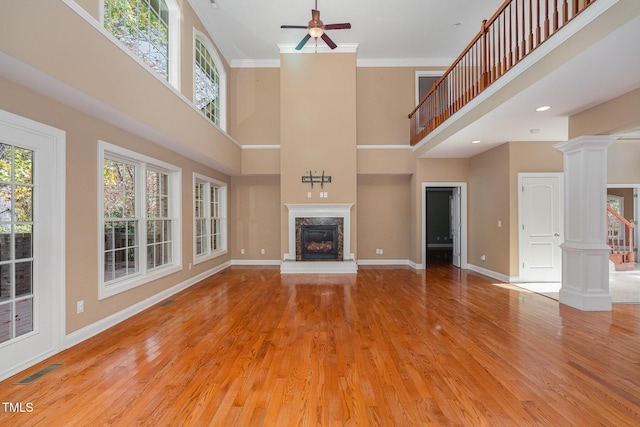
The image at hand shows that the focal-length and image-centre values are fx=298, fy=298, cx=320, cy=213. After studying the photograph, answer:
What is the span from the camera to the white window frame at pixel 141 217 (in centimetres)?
337

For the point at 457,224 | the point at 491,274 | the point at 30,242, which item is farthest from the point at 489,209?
the point at 30,242

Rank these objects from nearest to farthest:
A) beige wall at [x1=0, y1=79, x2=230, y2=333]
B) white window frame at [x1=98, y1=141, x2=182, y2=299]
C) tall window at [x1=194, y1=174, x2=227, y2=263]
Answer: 1. beige wall at [x1=0, y1=79, x2=230, y2=333]
2. white window frame at [x1=98, y1=141, x2=182, y2=299]
3. tall window at [x1=194, y1=174, x2=227, y2=263]

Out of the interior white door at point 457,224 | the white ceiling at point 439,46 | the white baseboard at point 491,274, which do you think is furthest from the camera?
the interior white door at point 457,224

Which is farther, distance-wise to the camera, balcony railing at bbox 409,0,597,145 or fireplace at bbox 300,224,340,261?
fireplace at bbox 300,224,340,261

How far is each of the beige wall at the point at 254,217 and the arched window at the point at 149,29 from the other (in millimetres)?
3504

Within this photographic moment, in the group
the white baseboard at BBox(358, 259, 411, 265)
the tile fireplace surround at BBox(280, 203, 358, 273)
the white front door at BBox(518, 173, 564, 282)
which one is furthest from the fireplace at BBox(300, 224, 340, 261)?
the white front door at BBox(518, 173, 564, 282)

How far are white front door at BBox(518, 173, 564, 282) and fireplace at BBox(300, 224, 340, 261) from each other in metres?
3.73

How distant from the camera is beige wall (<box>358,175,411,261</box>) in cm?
782

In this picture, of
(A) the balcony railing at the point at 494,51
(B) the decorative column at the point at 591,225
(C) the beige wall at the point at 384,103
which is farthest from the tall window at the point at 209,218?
(B) the decorative column at the point at 591,225

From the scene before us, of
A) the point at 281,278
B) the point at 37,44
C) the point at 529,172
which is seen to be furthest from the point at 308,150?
the point at 37,44

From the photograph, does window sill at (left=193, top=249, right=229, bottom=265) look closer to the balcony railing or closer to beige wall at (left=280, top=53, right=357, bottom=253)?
beige wall at (left=280, top=53, right=357, bottom=253)

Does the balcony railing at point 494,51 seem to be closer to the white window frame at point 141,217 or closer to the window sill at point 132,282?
the white window frame at point 141,217

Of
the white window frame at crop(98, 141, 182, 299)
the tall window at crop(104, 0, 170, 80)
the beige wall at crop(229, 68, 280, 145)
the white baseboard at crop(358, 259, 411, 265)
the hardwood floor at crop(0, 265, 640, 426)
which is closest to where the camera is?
the hardwood floor at crop(0, 265, 640, 426)

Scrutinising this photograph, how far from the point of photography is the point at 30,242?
8.59 ft
